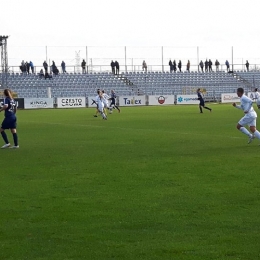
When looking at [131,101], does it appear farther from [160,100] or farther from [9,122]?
[9,122]

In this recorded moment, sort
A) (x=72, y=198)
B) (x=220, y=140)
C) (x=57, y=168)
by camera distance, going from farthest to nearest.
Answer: (x=220, y=140)
(x=57, y=168)
(x=72, y=198)

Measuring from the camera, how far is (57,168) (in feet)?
51.2

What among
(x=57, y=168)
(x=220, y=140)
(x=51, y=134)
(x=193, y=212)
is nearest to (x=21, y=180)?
(x=57, y=168)

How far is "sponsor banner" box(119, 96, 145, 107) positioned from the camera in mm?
70062

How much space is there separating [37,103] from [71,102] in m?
3.66

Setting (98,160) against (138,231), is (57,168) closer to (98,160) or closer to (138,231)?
(98,160)

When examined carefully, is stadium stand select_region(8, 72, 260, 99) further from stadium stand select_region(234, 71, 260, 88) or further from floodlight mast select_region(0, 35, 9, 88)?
floodlight mast select_region(0, 35, 9, 88)

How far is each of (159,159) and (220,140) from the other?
237 inches

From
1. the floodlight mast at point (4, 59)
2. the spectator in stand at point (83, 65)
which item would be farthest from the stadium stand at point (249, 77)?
the floodlight mast at point (4, 59)

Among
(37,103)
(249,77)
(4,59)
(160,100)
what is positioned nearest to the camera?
(4,59)

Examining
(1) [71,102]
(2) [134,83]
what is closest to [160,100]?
(2) [134,83]

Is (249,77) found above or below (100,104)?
above

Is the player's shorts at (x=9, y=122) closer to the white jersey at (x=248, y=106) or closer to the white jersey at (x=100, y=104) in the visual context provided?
the white jersey at (x=248, y=106)

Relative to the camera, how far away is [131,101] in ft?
232
